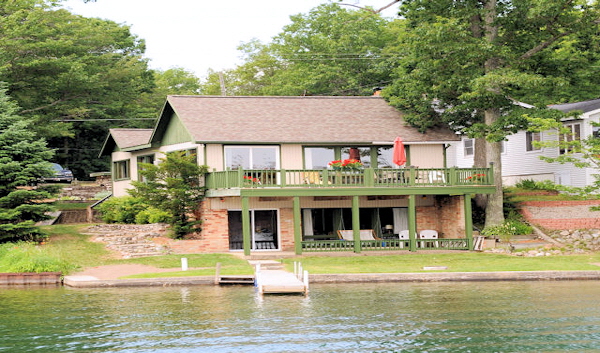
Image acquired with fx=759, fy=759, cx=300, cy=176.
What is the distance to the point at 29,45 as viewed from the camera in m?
40.5

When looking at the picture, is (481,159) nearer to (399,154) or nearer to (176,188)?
(399,154)

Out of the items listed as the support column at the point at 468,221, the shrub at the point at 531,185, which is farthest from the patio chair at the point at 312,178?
the shrub at the point at 531,185

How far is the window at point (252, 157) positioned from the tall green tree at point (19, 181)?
7.76m

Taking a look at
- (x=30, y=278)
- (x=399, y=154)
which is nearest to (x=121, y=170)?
(x=30, y=278)

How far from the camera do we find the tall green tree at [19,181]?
3105 cm

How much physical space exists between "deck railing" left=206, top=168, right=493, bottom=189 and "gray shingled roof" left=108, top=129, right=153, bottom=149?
936 cm

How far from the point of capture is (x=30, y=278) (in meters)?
26.3

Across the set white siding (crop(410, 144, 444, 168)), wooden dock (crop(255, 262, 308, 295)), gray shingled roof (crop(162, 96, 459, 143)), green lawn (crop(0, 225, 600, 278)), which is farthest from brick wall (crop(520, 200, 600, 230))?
wooden dock (crop(255, 262, 308, 295))

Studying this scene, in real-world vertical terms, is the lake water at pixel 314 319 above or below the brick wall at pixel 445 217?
below

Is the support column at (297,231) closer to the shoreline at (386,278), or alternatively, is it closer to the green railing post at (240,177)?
the green railing post at (240,177)

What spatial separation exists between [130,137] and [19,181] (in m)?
12.4

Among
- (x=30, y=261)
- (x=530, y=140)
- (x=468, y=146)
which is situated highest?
(x=468, y=146)

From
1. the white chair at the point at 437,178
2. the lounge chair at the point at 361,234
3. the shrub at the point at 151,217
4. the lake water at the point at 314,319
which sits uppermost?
the white chair at the point at 437,178

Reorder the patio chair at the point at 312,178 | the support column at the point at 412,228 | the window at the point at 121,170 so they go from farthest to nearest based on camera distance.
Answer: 1. the window at the point at 121,170
2. the support column at the point at 412,228
3. the patio chair at the point at 312,178
